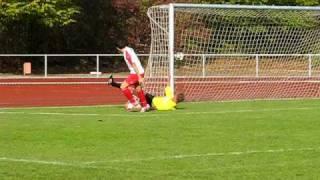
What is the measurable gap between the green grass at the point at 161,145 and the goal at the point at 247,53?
8087mm

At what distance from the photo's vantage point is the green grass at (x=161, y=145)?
→ 9359 millimetres

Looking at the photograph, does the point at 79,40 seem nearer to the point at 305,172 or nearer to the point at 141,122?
the point at 141,122

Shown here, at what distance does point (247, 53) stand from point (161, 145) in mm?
19758

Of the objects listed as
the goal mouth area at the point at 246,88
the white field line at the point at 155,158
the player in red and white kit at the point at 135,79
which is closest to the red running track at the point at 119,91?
the goal mouth area at the point at 246,88

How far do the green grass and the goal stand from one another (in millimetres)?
8087

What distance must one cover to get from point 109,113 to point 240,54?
12.6 metres

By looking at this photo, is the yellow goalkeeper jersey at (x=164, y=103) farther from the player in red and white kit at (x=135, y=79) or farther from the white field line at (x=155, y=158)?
the white field line at (x=155, y=158)

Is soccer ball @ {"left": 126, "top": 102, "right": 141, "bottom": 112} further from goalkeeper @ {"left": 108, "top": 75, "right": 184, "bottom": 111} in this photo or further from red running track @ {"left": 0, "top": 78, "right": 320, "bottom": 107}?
red running track @ {"left": 0, "top": 78, "right": 320, "bottom": 107}

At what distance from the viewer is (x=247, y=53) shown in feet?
103

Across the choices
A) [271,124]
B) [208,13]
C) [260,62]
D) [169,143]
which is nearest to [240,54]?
[260,62]

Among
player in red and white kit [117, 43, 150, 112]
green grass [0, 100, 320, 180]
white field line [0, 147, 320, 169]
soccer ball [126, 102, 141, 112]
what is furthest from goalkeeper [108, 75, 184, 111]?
white field line [0, 147, 320, 169]

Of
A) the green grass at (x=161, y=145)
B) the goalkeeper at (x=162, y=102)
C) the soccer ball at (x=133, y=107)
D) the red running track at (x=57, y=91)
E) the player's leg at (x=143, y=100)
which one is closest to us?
the green grass at (x=161, y=145)

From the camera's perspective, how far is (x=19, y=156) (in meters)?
10.7

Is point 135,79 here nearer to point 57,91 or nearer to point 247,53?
point 57,91
